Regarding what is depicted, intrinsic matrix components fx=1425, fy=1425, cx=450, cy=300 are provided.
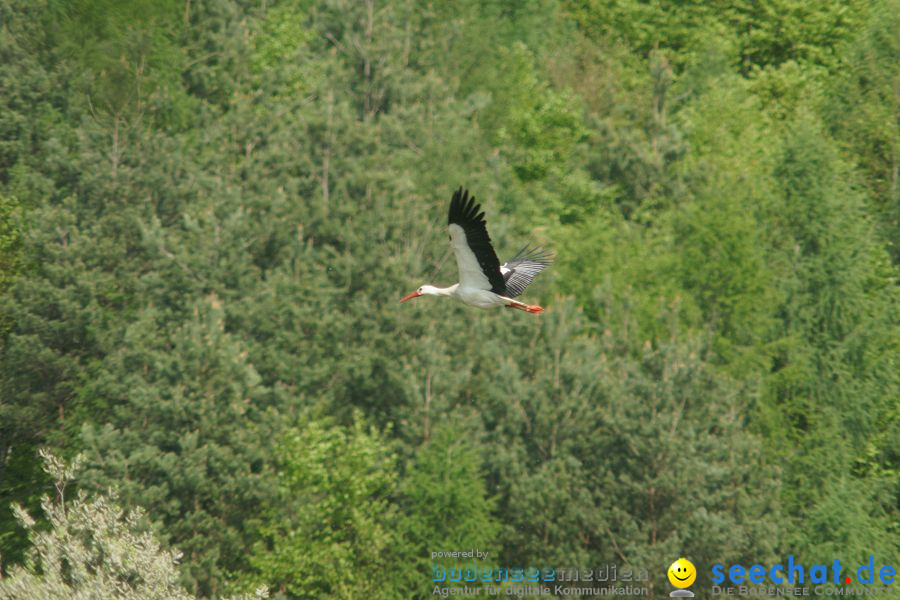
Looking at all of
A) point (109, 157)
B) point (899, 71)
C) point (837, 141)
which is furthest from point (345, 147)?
point (899, 71)

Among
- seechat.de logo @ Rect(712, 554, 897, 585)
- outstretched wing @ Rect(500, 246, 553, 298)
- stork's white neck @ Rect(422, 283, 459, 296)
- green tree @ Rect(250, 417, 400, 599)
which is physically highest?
outstretched wing @ Rect(500, 246, 553, 298)

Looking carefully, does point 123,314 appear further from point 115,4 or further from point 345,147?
point 115,4

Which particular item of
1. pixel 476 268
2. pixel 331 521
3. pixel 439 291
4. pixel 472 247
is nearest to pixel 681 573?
pixel 331 521

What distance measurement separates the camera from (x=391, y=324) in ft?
Result: 156

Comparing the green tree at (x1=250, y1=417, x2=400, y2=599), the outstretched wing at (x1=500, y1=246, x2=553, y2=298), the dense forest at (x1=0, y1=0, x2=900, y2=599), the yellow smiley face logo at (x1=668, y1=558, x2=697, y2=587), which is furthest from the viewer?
the green tree at (x1=250, y1=417, x2=400, y2=599)

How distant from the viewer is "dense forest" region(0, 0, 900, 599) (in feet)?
130

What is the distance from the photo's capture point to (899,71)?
56531mm

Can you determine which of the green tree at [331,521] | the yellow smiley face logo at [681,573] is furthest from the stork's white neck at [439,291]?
Answer: the green tree at [331,521]

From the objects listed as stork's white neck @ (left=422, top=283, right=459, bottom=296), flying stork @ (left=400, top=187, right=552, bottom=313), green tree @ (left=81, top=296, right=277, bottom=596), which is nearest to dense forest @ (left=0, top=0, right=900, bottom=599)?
green tree @ (left=81, top=296, right=277, bottom=596)

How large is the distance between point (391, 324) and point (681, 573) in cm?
1449

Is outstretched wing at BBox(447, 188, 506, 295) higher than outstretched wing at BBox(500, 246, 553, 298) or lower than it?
lower

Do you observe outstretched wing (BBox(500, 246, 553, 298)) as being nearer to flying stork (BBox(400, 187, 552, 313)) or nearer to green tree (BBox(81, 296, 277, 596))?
flying stork (BBox(400, 187, 552, 313))

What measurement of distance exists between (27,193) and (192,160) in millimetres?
5948

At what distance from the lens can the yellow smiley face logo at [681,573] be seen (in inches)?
1465
